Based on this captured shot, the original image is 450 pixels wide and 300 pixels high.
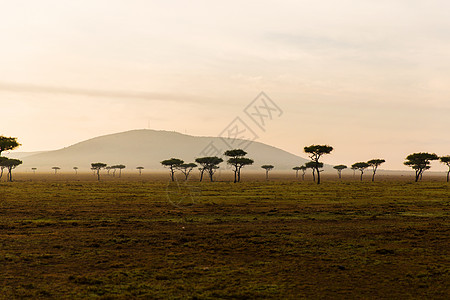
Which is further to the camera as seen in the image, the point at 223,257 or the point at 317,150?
the point at 317,150

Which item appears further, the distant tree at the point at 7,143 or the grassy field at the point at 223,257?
the distant tree at the point at 7,143

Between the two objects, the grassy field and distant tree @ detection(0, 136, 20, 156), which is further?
distant tree @ detection(0, 136, 20, 156)

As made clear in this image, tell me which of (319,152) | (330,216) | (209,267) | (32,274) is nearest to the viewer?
(32,274)

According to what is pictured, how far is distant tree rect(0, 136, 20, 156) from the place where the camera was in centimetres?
7272

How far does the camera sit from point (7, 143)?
74.4 m

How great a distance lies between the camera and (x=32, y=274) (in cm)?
1292

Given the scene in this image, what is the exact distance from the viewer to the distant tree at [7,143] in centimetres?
7272

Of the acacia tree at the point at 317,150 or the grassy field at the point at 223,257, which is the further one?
the acacia tree at the point at 317,150

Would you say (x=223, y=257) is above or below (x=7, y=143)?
below

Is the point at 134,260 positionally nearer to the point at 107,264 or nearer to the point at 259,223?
the point at 107,264

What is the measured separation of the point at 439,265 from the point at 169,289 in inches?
420

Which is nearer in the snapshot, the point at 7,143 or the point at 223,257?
the point at 223,257

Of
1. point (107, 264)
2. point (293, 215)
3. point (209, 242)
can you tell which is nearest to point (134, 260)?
point (107, 264)

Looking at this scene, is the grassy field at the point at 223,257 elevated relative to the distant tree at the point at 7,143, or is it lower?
lower
